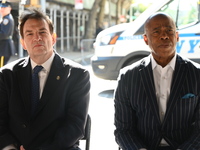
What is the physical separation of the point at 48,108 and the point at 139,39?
207 inches

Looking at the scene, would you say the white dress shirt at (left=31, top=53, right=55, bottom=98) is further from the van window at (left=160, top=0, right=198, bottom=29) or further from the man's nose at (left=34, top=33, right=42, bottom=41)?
the van window at (left=160, top=0, right=198, bottom=29)

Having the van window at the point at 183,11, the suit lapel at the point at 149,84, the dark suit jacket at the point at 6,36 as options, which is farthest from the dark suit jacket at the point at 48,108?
the dark suit jacket at the point at 6,36

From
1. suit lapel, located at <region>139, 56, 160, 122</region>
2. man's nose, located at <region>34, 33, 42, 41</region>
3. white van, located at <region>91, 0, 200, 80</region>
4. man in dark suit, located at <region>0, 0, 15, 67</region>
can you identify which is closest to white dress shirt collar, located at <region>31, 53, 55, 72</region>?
man's nose, located at <region>34, 33, 42, 41</region>

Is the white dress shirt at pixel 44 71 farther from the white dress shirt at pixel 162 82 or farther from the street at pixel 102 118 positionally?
the street at pixel 102 118

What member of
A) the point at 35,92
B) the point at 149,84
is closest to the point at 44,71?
the point at 35,92

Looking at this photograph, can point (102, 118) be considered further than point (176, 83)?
Yes

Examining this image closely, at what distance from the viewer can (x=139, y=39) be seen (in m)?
7.54

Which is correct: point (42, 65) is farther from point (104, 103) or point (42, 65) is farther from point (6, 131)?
point (104, 103)

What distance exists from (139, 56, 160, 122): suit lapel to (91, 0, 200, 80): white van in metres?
4.96

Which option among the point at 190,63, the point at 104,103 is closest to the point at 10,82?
the point at 190,63

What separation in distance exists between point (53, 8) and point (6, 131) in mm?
17956

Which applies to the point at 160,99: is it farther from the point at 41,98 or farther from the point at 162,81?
the point at 41,98

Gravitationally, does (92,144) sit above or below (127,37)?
below

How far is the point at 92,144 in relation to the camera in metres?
4.62
